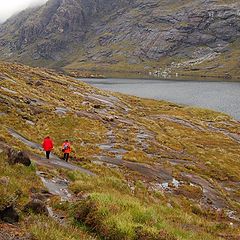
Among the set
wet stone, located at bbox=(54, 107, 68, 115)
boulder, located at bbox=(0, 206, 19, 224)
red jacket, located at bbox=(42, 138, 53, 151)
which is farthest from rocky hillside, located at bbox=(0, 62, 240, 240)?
red jacket, located at bbox=(42, 138, 53, 151)

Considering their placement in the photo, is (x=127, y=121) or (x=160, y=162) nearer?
(x=160, y=162)

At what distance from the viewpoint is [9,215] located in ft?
42.5

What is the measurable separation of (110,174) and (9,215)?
18.4m

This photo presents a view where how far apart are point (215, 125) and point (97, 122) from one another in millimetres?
41951

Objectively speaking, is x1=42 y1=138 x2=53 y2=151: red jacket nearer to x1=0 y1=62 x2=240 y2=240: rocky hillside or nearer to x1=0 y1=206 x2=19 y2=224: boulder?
x1=0 y1=62 x2=240 y2=240: rocky hillside

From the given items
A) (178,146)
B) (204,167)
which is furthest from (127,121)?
(204,167)

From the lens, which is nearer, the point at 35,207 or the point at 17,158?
the point at 35,207

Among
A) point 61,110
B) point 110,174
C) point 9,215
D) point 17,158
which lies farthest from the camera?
point 61,110

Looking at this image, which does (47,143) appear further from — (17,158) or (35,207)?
(35,207)

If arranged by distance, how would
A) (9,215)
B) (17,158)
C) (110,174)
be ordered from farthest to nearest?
(110,174), (17,158), (9,215)

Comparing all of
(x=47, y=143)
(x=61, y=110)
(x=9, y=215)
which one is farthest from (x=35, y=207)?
(x=61, y=110)

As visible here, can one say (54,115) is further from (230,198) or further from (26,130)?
(230,198)

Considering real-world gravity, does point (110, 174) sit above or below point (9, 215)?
below

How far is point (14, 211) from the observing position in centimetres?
1320
